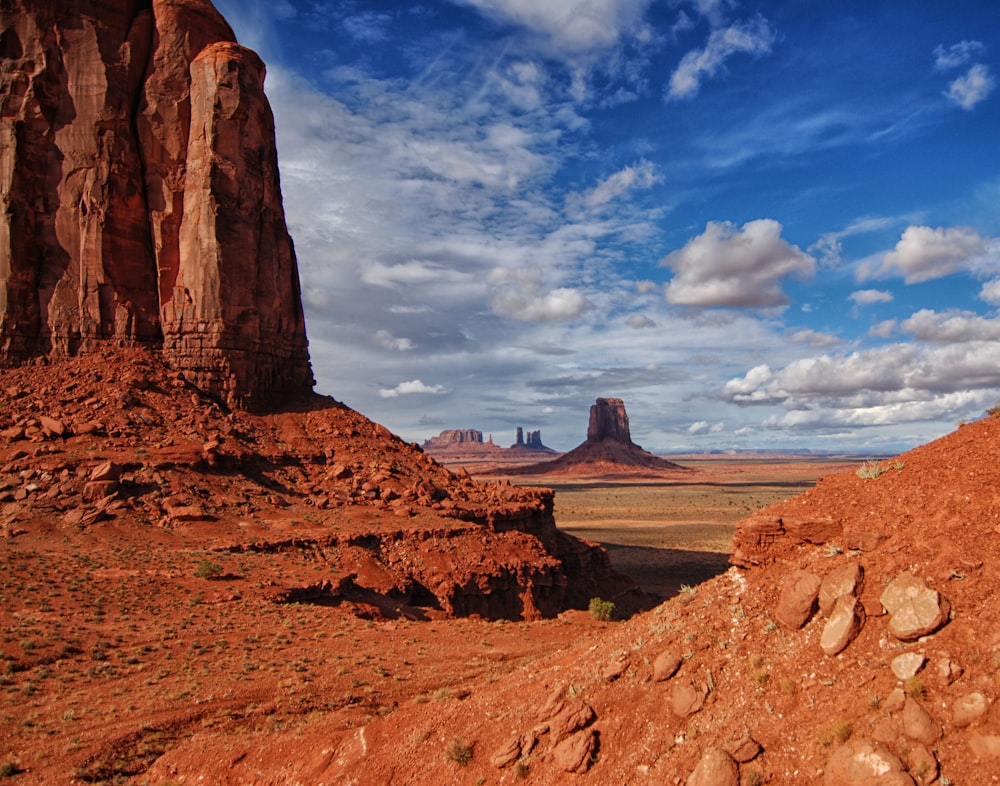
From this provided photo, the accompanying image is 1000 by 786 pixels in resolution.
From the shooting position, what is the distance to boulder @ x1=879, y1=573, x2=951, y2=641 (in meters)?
7.42

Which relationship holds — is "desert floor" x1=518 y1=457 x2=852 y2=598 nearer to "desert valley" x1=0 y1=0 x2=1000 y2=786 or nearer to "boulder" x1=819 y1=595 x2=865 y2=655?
"desert valley" x1=0 y1=0 x2=1000 y2=786

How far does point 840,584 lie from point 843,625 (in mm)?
603

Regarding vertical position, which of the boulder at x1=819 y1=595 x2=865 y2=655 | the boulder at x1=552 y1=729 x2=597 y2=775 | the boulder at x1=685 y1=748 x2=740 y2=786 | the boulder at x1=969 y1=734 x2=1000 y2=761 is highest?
the boulder at x1=819 y1=595 x2=865 y2=655

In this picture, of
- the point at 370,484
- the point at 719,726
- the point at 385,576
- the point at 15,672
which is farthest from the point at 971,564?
the point at 370,484

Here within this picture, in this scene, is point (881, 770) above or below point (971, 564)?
below

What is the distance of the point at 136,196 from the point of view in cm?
4156

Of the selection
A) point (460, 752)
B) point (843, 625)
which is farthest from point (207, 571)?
point (843, 625)

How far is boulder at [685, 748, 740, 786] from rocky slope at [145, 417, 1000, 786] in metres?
0.02

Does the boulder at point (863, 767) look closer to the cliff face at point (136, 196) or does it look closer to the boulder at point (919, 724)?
the boulder at point (919, 724)

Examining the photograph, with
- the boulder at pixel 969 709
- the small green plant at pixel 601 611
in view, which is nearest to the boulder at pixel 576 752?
the boulder at pixel 969 709

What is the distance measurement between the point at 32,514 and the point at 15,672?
14.1 m

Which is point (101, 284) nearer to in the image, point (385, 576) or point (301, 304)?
point (301, 304)

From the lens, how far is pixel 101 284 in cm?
3975

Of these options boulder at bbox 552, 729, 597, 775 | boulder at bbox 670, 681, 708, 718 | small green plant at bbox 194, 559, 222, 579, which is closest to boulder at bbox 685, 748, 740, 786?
boulder at bbox 670, 681, 708, 718
